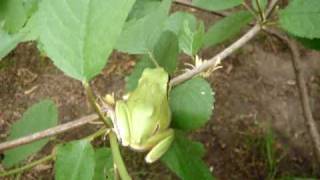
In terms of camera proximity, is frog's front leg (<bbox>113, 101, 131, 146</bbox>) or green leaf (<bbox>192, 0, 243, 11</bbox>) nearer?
frog's front leg (<bbox>113, 101, 131, 146</bbox>)

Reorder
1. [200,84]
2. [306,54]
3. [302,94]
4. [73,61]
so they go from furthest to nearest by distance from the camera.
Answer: [306,54], [302,94], [200,84], [73,61]

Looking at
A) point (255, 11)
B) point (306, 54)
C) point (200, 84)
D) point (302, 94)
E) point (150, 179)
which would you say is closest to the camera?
point (200, 84)

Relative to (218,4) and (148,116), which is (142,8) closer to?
(218,4)

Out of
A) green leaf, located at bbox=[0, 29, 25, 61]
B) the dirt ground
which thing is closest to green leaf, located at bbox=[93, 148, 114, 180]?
green leaf, located at bbox=[0, 29, 25, 61]

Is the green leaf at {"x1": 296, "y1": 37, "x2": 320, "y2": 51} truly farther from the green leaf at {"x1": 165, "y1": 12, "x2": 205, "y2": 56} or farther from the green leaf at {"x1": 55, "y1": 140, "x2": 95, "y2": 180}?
the green leaf at {"x1": 55, "y1": 140, "x2": 95, "y2": 180}

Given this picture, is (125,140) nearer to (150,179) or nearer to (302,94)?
(302,94)

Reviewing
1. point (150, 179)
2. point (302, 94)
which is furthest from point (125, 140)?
point (150, 179)
